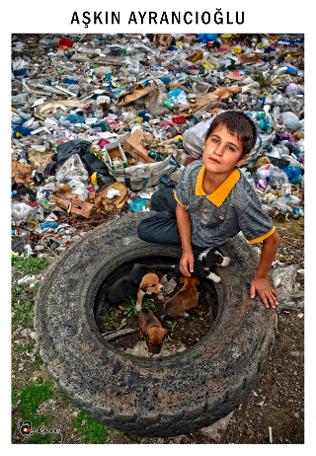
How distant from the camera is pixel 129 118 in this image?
15.6 feet

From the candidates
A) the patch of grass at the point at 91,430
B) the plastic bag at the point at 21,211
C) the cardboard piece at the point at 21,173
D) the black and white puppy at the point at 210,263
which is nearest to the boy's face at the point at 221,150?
the black and white puppy at the point at 210,263

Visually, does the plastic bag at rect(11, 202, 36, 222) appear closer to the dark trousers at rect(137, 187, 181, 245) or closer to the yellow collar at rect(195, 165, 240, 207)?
the dark trousers at rect(137, 187, 181, 245)

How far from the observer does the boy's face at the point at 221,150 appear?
2.00 metres

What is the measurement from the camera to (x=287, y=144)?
4285 millimetres

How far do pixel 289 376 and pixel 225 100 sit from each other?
3.67m

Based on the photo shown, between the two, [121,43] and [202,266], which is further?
[121,43]

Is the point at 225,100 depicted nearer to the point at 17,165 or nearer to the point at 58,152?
the point at 58,152

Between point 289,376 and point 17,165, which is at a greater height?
point 17,165

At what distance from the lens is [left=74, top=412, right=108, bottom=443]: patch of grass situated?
2.23 m

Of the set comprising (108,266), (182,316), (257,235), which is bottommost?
(182,316)

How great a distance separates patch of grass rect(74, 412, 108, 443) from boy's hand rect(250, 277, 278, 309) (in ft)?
3.94

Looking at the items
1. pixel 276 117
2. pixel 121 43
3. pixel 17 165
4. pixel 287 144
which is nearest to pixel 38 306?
pixel 17 165

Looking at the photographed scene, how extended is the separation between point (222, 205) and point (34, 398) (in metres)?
1.68

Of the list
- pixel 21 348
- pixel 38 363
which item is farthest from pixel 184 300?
pixel 21 348
